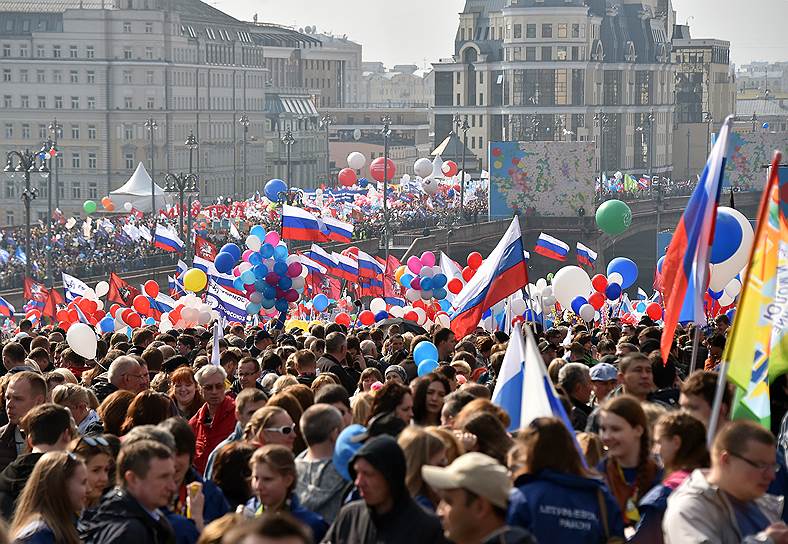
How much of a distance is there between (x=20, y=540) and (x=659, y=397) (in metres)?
3.74

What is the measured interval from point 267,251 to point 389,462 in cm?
1892

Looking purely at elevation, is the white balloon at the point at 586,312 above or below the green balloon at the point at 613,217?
below

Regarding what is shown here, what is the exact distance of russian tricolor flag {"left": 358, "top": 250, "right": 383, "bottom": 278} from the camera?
3092cm

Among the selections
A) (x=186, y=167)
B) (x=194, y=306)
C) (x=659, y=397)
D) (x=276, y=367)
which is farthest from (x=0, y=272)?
(x=186, y=167)

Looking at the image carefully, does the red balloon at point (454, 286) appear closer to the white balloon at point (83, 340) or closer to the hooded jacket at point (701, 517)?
the white balloon at point (83, 340)

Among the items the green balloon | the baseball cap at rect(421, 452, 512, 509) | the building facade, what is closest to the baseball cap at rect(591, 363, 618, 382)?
the baseball cap at rect(421, 452, 512, 509)

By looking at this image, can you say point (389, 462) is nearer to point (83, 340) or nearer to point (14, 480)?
point (14, 480)

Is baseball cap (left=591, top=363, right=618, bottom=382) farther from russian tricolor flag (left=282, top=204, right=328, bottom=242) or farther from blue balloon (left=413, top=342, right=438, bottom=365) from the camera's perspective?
russian tricolor flag (left=282, top=204, right=328, bottom=242)

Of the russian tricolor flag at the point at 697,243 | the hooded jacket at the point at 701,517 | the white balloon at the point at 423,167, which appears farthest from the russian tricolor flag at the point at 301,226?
the white balloon at the point at 423,167

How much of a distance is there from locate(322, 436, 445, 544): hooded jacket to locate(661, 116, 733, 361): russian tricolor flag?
2275 mm

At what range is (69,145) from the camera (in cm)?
8606

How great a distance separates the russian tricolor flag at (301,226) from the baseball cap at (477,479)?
2356 centimetres

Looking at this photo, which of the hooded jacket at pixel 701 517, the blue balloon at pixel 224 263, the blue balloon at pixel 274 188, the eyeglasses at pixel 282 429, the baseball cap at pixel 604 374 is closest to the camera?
the hooded jacket at pixel 701 517

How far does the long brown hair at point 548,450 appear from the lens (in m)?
6.55
